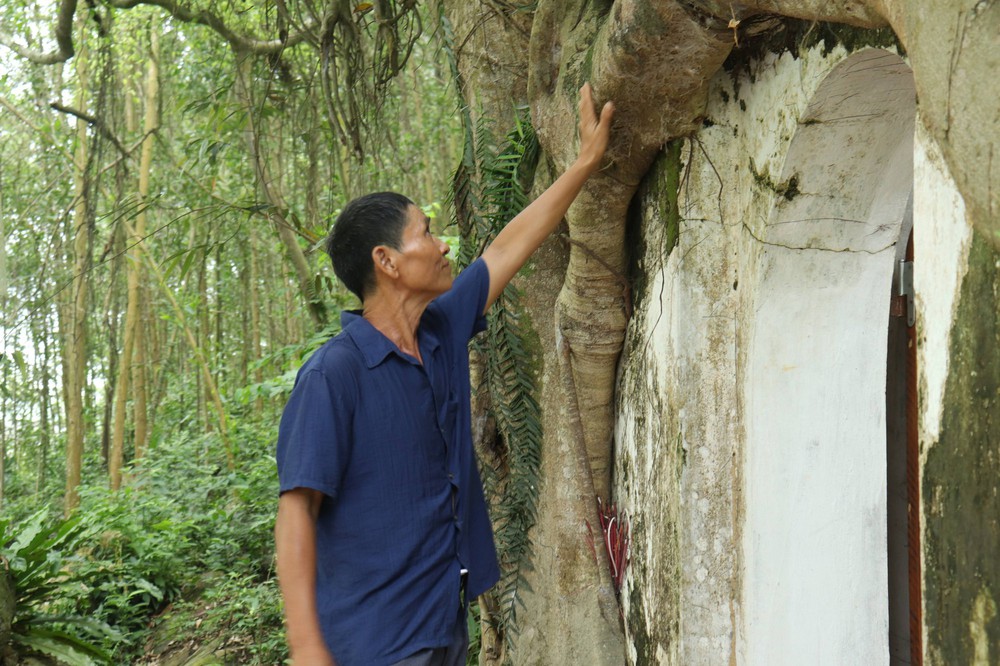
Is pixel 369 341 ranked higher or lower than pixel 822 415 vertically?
higher

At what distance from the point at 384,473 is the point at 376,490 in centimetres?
4

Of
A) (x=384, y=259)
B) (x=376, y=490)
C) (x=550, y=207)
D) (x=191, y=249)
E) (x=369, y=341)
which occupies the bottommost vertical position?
(x=376, y=490)

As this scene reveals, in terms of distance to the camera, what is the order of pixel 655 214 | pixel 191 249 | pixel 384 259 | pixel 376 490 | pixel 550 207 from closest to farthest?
pixel 376 490 < pixel 384 259 < pixel 550 207 < pixel 655 214 < pixel 191 249

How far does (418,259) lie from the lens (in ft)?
7.86

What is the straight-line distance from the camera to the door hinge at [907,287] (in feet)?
9.73

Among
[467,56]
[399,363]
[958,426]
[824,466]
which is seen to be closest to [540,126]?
[467,56]

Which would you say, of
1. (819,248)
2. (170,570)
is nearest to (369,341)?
(819,248)

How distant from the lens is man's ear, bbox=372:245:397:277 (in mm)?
2389

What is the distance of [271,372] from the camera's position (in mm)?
15336

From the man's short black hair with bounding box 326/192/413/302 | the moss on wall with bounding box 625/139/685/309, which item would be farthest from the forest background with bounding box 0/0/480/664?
the man's short black hair with bounding box 326/192/413/302

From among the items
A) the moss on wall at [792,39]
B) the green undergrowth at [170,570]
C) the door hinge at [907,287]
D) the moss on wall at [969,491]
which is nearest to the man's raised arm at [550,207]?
the moss on wall at [792,39]

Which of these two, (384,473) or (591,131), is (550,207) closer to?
(591,131)

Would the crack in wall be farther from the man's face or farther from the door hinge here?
the man's face

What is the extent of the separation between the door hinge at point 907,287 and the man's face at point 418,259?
1.45 m
